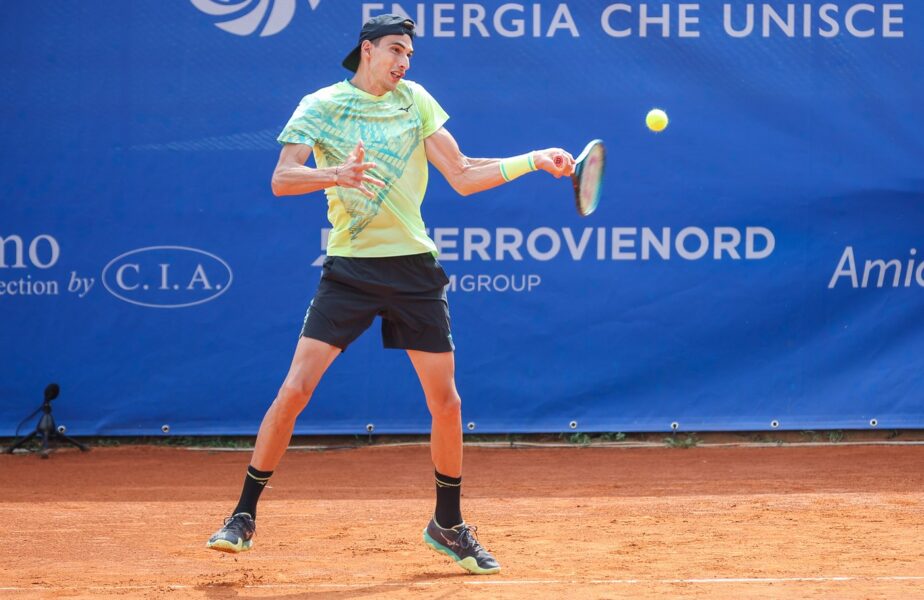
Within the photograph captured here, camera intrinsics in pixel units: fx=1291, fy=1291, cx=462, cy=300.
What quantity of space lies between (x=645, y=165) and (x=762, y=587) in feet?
11.4

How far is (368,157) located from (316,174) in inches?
10.6

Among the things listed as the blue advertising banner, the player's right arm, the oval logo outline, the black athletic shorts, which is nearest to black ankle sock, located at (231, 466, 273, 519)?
the black athletic shorts

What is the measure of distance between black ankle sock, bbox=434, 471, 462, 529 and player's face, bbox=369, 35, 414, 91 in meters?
1.26

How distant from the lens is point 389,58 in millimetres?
3973

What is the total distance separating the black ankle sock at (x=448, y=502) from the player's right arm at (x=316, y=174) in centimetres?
96

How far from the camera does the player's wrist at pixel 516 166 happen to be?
4.04 metres

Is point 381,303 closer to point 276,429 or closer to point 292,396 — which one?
point 292,396

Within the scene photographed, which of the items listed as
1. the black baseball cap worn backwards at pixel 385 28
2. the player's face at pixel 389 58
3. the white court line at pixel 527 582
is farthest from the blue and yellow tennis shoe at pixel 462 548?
the black baseball cap worn backwards at pixel 385 28

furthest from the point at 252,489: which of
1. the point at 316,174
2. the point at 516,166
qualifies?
the point at 516,166

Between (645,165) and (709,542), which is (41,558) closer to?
(709,542)

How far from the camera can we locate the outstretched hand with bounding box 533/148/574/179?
397cm

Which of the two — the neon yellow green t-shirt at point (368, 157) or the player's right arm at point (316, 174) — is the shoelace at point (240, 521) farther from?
the player's right arm at point (316, 174)

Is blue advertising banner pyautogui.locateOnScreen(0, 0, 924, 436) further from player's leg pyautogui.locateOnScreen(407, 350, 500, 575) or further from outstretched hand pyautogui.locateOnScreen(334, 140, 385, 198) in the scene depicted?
outstretched hand pyautogui.locateOnScreen(334, 140, 385, 198)

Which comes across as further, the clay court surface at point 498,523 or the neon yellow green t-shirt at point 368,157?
the neon yellow green t-shirt at point 368,157
